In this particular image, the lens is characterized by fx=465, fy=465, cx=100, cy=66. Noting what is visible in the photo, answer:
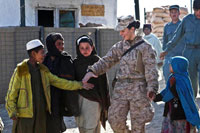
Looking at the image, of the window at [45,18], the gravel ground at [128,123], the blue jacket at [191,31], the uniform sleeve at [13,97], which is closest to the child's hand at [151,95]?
the uniform sleeve at [13,97]

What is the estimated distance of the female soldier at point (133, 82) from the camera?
5605mm

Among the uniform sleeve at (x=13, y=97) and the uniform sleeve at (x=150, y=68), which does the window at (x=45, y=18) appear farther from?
the uniform sleeve at (x=150, y=68)

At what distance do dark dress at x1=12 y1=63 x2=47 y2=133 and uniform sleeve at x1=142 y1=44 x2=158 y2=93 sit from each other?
4.29ft

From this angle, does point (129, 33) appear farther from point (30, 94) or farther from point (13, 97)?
point (13, 97)

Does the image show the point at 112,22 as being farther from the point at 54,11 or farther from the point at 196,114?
the point at 196,114

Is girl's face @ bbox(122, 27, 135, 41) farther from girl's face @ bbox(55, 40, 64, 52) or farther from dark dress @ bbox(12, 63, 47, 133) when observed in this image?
dark dress @ bbox(12, 63, 47, 133)

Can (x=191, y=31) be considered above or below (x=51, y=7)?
below

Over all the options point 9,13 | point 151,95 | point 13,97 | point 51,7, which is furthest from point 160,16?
point 13,97

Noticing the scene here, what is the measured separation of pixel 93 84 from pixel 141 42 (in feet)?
3.07

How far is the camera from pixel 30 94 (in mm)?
5617

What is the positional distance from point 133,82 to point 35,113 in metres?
1.25

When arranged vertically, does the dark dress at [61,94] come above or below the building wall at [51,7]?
below

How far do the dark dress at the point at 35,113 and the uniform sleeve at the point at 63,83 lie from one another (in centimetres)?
24

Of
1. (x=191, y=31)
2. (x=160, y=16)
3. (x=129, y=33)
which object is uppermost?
(x=160, y=16)
